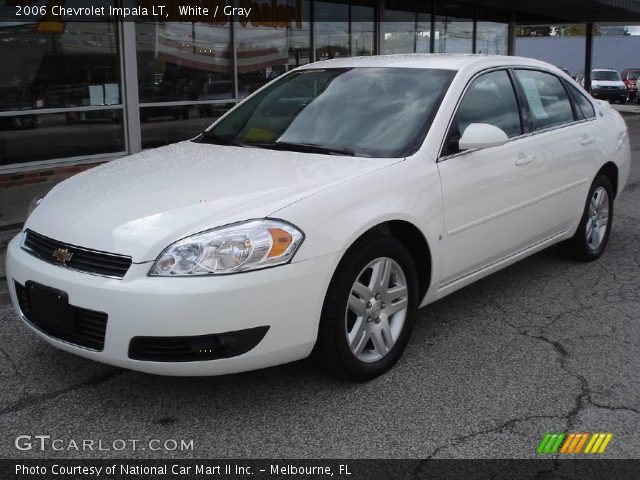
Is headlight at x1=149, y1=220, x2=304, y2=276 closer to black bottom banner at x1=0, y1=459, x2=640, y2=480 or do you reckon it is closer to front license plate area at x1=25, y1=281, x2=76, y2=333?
front license plate area at x1=25, y1=281, x2=76, y2=333

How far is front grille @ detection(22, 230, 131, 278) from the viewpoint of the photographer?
2.99 metres

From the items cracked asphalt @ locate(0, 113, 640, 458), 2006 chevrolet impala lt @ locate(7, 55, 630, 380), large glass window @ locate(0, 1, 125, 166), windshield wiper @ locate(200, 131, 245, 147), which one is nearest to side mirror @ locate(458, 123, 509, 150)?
2006 chevrolet impala lt @ locate(7, 55, 630, 380)

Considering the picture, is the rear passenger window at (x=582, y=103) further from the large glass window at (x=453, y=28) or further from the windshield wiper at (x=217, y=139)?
the large glass window at (x=453, y=28)

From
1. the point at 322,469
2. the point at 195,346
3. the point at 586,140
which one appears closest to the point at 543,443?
the point at 322,469

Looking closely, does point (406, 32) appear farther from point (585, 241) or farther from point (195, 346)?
point (195, 346)

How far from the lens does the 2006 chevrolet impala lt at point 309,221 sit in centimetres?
296

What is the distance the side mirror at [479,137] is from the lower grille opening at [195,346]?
160 cm

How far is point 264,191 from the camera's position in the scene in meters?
3.26

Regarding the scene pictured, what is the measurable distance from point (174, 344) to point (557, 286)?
3104 mm

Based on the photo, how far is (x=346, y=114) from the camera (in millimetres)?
4168

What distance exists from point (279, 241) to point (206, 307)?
41 centimetres

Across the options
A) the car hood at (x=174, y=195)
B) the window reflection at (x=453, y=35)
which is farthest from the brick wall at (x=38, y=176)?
the window reflection at (x=453, y=35)

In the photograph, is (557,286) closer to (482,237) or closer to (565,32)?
(482,237)

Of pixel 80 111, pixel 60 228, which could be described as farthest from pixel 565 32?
pixel 60 228
